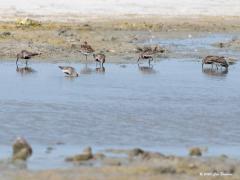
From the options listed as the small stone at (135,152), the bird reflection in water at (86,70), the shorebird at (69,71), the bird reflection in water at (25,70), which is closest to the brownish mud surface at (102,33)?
the bird reflection in water at (86,70)

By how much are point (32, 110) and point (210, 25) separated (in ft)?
67.6

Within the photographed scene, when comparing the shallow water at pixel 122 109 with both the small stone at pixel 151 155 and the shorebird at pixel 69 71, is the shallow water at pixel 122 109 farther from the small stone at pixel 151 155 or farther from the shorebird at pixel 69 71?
the small stone at pixel 151 155

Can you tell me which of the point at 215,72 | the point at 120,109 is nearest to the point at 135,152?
the point at 120,109

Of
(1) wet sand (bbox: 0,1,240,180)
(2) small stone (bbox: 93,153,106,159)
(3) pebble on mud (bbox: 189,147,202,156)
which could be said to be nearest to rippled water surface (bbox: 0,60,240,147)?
(3) pebble on mud (bbox: 189,147,202,156)

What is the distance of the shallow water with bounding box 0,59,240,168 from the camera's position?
12.2m

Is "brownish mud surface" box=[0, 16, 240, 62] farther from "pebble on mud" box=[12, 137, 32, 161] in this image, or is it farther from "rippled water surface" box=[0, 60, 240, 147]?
"pebble on mud" box=[12, 137, 32, 161]

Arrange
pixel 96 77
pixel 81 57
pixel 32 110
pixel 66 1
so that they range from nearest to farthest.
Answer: pixel 32 110
pixel 96 77
pixel 81 57
pixel 66 1

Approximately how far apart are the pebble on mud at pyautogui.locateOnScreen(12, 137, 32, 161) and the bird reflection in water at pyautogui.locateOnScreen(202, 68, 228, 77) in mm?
10087

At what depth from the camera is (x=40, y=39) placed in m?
26.7

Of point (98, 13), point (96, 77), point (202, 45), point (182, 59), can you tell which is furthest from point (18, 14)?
point (96, 77)

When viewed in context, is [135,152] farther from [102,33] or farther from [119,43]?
[102,33]

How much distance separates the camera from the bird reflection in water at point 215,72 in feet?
66.5

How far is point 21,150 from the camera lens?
10648 millimetres

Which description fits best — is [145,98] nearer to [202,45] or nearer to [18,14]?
[202,45]
